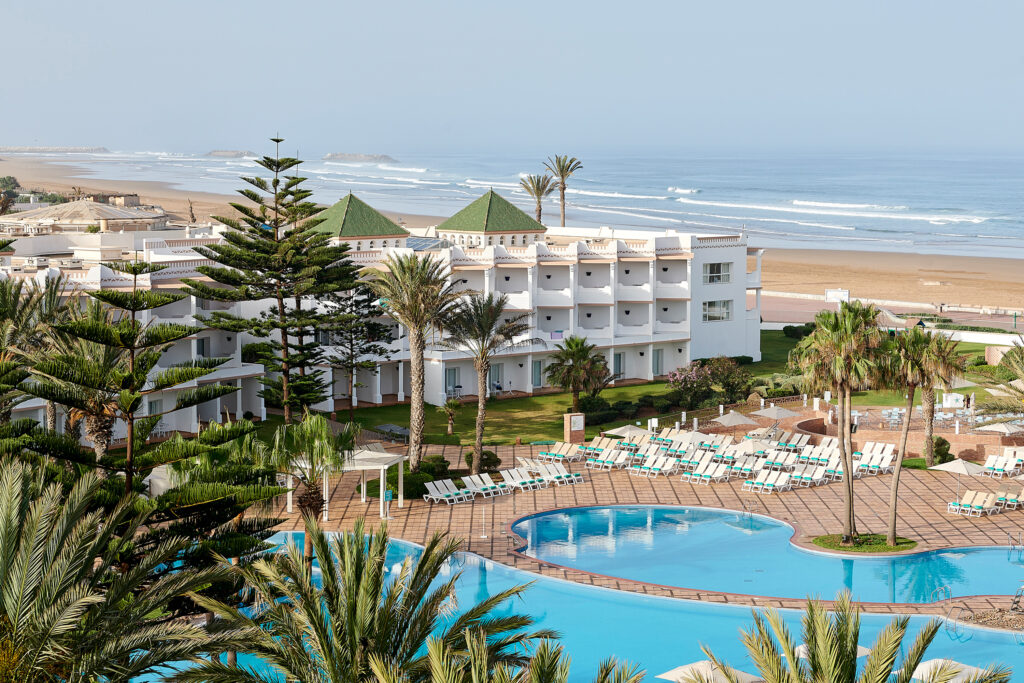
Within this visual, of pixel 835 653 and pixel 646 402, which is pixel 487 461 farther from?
pixel 835 653

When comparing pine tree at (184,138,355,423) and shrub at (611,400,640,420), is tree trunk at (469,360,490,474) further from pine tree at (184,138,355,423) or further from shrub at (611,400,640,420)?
shrub at (611,400,640,420)

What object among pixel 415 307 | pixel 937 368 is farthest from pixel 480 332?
pixel 937 368

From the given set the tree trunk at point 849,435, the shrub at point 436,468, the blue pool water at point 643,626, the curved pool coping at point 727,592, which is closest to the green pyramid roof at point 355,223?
the shrub at point 436,468

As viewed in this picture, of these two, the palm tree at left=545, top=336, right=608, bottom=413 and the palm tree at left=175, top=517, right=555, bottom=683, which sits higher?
the palm tree at left=545, top=336, right=608, bottom=413

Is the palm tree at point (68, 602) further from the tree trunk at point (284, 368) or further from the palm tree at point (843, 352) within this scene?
the tree trunk at point (284, 368)

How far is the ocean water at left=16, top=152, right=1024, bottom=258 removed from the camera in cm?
9975

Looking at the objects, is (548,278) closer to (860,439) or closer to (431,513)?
(860,439)

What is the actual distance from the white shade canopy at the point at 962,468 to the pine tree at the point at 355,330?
16.1m

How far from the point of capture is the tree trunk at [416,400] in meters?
30.5

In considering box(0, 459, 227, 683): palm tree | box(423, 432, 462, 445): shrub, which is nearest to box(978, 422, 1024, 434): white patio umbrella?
box(423, 432, 462, 445): shrub

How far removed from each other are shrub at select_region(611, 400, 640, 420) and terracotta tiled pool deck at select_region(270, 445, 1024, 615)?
6294 millimetres

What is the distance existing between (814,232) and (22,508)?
94838 mm

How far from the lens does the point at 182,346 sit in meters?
36.2

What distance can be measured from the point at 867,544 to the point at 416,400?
37.7ft
